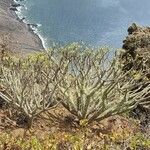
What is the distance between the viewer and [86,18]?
6881 centimetres

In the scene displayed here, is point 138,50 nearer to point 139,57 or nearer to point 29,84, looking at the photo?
point 139,57

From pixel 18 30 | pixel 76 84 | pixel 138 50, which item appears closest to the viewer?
pixel 76 84

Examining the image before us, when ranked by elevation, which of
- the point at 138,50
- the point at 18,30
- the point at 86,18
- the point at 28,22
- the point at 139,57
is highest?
the point at 86,18

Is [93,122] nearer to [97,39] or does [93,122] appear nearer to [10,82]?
[10,82]

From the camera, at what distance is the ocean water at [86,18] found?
59.3 meters

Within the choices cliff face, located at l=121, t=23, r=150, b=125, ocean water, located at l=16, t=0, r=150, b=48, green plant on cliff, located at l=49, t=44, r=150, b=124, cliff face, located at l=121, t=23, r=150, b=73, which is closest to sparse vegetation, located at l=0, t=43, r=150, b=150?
green plant on cliff, located at l=49, t=44, r=150, b=124

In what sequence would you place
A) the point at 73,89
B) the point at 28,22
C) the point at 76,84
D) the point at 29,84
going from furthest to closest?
the point at 28,22, the point at 73,89, the point at 76,84, the point at 29,84

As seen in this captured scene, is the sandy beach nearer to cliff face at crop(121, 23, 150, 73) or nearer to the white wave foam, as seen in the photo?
the white wave foam

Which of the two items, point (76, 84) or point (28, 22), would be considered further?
point (28, 22)

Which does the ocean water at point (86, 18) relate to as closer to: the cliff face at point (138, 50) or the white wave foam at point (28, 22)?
the white wave foam at point (28, 22)

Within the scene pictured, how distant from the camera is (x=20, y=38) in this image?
5212 centimetres

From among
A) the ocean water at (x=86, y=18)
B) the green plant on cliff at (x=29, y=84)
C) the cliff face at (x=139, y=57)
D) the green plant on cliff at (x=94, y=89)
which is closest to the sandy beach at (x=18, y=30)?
the ocean water at (x=86, y=18)

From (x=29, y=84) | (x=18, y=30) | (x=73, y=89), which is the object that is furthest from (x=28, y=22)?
(x=29, y=84)

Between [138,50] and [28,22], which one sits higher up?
[28,22]
